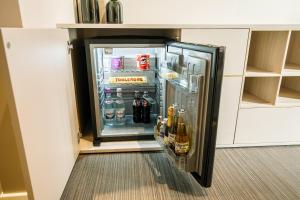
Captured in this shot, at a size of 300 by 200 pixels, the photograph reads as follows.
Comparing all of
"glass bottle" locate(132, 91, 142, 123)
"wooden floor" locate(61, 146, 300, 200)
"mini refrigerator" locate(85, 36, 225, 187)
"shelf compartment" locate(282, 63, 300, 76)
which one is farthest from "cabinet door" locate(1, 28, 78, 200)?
"shelf compartment" locate(282, 63, 300, 76)

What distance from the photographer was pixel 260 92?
1.80m

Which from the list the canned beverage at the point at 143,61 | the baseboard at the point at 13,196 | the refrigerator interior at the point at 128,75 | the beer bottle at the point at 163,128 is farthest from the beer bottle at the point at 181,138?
the baseboard at the point at 13,196

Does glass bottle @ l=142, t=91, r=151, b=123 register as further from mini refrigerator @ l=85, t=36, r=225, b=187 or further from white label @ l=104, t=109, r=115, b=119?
white label @ l=104, t=109, r=115, b=119

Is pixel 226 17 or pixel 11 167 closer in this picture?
pixel 11 167

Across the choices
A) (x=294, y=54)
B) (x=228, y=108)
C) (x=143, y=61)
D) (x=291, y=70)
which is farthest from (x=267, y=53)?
(x=143, y=61)

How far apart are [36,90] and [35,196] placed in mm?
410

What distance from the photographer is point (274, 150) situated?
1.69 meters

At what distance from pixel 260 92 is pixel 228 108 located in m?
0.41

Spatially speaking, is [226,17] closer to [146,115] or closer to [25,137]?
[146,115]

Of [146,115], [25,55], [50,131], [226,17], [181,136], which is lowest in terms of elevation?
[146,115]

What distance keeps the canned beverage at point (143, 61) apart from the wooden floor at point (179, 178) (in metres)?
0.68

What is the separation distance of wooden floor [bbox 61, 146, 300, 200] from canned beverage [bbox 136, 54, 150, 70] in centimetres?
68

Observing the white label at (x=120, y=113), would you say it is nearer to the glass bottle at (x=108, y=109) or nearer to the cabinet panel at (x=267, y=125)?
the glass bottle at (x=108, y=109)

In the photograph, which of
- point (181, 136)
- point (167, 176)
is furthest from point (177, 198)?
point (181, 136)
